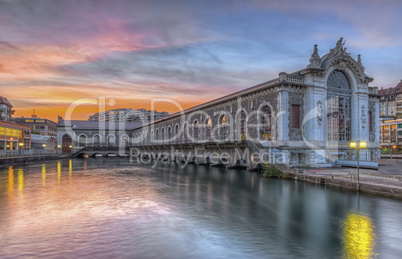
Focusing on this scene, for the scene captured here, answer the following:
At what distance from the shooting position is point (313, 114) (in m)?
33.9

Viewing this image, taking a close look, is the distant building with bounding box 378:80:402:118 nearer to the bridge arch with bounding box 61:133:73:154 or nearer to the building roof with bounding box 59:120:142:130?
the building roof with bounding box 59:120:142:130

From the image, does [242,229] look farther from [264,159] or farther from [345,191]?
[264,159]

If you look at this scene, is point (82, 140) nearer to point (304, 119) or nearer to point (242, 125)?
point (242, 125)

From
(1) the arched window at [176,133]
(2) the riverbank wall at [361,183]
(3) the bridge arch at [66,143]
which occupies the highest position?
(1) the arched window at [176,133]

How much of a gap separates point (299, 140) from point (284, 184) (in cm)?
1117

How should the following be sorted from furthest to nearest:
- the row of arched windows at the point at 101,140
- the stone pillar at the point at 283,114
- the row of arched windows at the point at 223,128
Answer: the row of arched windows at the point at 101,140, the row of arched windows at the point at 223,128, the stone pillar at the point at 283,114

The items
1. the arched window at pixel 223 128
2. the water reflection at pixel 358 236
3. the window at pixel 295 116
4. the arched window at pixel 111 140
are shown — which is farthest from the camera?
the arched window at pixel 111 140

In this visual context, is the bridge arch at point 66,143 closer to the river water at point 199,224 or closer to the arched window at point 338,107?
the river water at point 199,224

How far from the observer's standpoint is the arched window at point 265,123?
35312 mm

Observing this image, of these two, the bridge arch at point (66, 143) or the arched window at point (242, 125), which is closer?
the arched window at point (242, 125)

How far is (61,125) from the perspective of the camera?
93.8 meters

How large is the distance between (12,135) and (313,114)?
214 feet

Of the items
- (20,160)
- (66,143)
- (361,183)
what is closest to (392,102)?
(361,183)

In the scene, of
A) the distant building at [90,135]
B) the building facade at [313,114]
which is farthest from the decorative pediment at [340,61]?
the distant building at [90,135]
